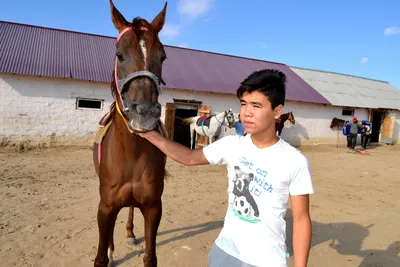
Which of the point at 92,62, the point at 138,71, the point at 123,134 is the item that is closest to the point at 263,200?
the point at 138,71

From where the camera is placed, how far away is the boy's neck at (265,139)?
148 cm

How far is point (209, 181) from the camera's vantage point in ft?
23.1

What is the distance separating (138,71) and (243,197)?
1.00 m

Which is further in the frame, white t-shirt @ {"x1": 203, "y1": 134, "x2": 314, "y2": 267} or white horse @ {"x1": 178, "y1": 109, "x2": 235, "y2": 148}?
white horse @ {"x1": 178, "y1": 109, "x2": 235, "y2": 148}

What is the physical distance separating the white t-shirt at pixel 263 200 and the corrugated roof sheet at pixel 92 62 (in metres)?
10.4

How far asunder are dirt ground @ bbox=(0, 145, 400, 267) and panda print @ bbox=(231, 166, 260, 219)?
195 centimetres

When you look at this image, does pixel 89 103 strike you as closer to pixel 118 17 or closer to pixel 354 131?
pixel 118 17

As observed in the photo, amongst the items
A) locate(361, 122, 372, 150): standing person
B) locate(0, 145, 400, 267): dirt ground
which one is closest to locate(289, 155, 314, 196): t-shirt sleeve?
locate(0, 145, 400, 267): dirt ground

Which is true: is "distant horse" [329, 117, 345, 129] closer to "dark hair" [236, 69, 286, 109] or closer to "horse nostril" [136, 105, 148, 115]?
"dark hair" [236, 69, 286, 109]

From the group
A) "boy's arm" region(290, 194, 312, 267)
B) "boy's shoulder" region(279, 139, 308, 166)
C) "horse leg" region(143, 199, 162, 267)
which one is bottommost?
"horse leg" region(143, 199, 162, 267)

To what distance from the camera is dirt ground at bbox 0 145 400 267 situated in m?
3.21

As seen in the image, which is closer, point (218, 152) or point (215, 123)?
point (218, 152)

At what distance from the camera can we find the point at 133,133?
6.79 feet

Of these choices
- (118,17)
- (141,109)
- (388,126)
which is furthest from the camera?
(388,126)
